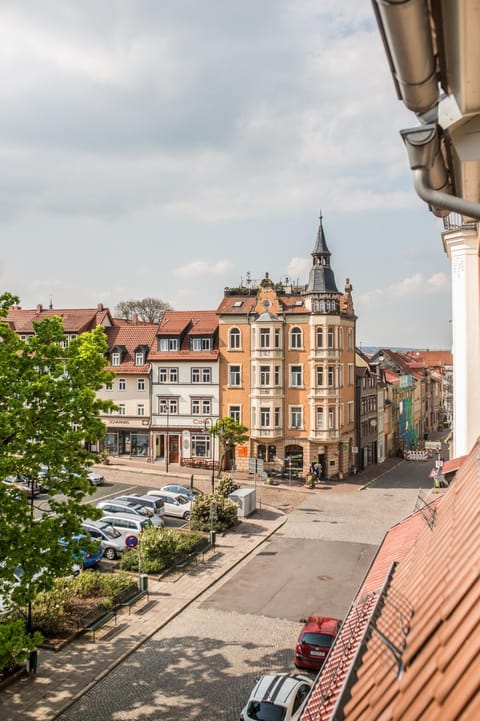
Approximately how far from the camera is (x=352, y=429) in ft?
154

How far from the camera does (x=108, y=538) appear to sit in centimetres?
2564

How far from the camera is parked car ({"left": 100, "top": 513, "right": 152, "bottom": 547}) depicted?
2675cm

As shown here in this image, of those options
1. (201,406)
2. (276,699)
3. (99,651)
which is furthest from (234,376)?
(276,699)

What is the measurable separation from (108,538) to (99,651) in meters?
8.93

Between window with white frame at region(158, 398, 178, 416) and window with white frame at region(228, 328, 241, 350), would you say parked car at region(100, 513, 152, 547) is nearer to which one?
window with white frame at region(158, 398, 178, 416)

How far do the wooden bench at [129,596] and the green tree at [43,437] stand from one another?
266 inches

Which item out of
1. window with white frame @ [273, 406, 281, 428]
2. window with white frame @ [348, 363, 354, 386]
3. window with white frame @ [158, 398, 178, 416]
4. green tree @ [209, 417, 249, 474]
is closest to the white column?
green tree @ [209, 417, 249, 474]

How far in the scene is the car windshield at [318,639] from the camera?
1587cm

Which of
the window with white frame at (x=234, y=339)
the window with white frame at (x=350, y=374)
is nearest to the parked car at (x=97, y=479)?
the window with white frame at (x=234, y=339)

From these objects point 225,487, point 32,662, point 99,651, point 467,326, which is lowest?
point 99,651

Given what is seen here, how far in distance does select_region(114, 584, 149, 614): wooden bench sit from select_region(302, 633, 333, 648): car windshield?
22.6 feet

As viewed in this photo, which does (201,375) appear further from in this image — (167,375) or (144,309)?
(144,309)

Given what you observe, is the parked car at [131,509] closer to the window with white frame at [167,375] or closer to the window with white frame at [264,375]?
the window with white frame at [264,375]

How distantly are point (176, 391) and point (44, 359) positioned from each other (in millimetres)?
32494
